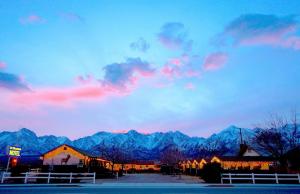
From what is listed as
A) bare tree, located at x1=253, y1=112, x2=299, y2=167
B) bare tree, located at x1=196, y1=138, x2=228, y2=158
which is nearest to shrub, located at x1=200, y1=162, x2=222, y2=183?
bare tree, located at x1=253, y1=112, x2=299, y2=167

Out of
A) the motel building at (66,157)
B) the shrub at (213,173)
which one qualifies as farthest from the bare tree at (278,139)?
the motel building at (66,157)

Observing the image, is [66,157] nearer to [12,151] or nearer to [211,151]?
[12,151]

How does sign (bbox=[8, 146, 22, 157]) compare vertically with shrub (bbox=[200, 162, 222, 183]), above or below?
above

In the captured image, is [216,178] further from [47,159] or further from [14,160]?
[47,159]

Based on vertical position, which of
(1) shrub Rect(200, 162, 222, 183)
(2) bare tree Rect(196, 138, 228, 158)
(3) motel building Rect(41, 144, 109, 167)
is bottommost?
(1) shrub Rect(200, 162, 222, 183)

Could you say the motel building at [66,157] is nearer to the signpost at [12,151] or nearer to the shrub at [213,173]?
the signpost at [12,151]

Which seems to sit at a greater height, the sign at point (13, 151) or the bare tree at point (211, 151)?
the bare tree at point (211, 151)

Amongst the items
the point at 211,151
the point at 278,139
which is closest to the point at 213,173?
the point at 278,139

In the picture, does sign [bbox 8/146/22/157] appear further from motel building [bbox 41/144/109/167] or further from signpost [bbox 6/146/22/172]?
motel building [bbox 41/144/109/167]

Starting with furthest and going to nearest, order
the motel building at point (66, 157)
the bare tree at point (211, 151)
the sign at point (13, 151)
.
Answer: the bare tree at point (211, 151)
the motel building at point (66, 157)
the sign at point (13, 151)

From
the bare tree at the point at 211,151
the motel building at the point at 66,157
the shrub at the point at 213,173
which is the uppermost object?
the bare tree at the point at 211,151

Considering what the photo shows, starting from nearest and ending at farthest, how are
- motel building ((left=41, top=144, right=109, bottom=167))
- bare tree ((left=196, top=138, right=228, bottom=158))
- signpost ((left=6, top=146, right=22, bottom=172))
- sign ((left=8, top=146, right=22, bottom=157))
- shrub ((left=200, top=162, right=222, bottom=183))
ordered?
1. shrub ((left=200, top=162, right=222, bottom=183))
2. signpost ((left=6, top=146, right=22, bottom=172))
3. sign ((left=8, top=146, right=22, bottom=157))
4. motel building ((left=41, top=144, right=109, bottom=167))
5. bare tree ((left=196, top=138, right=228, bottom=158))

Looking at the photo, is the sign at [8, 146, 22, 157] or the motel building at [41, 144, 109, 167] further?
the motel building at [41, 144, 109, 167]

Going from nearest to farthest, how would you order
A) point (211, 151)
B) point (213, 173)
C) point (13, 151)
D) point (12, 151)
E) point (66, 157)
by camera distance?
point (213, 173) → point (12, 151) → point (13, 151) → point (66, 157) → point (211, 151)
